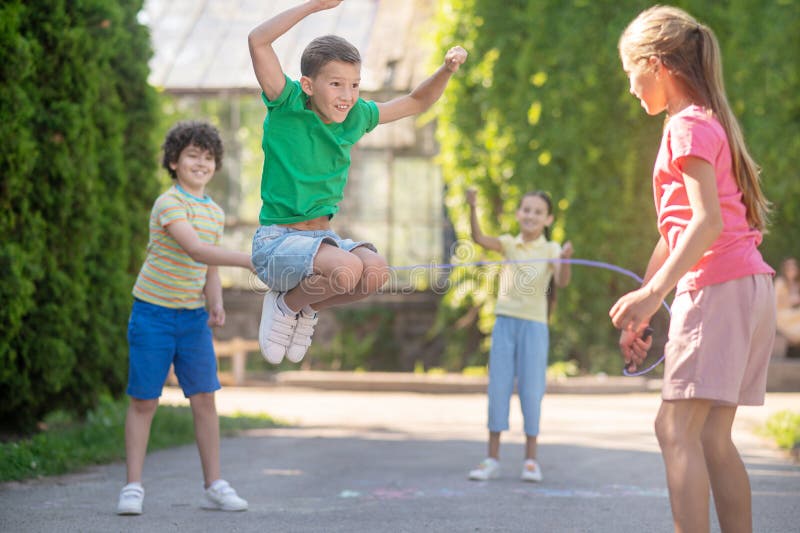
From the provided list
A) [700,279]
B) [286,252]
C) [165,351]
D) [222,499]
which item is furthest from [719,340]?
[165,351]

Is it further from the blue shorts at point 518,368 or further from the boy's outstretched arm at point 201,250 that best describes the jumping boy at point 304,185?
the blue shorts at point 518,368

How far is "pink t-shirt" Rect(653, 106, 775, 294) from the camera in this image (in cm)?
306

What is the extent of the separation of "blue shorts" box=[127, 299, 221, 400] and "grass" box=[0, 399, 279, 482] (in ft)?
4.13

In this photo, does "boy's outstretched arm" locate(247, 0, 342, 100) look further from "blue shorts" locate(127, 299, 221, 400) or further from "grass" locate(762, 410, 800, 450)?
"grass" locate(762, 410, 800, 450)

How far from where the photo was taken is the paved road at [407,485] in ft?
13.9

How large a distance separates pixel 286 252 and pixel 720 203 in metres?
1.48

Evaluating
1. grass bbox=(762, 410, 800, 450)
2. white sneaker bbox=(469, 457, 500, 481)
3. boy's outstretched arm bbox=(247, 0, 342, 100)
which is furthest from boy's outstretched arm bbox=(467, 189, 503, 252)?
grass bbox=(762, 410, 800, 450)

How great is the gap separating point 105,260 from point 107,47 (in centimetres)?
143

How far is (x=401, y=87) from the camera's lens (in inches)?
575

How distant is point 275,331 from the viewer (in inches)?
151

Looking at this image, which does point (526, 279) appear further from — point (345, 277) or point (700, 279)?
point (700, 279)

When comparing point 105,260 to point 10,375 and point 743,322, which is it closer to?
point 10,375

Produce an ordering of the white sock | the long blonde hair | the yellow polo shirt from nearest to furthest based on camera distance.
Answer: the long blonde hair → the white sock → the yellow polo shirt

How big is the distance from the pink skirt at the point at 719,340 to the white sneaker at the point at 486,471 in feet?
8.18
